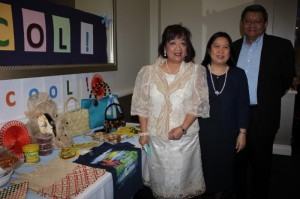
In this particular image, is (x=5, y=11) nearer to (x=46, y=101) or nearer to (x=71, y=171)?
(x=46, y=101)

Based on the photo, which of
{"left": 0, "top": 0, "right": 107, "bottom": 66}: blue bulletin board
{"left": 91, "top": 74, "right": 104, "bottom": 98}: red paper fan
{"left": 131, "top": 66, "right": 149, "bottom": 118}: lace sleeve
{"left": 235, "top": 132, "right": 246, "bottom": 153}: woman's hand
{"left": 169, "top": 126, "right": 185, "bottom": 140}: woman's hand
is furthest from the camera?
{"left": 91, "top": 74, "right": 104, "bottom": 98}: red paper fan

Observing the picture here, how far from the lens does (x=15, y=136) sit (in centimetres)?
133

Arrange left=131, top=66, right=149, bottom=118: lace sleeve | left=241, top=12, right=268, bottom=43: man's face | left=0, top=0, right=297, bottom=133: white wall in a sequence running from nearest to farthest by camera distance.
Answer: left=131, top=66, right=149, bottom=118: lace sleeve < left=241, top=12, right=268, bottom=43: man's face < left=0, top=0, right=297, bottom=133: white wall

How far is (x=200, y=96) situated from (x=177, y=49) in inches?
12.2

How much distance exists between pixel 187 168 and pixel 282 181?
1.62 meters

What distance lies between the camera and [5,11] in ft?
4.24

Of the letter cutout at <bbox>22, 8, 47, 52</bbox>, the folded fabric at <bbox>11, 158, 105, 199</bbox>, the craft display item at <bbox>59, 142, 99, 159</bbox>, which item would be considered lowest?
the folded fabric at <bbox>11, 158, 105, 199</bbox>

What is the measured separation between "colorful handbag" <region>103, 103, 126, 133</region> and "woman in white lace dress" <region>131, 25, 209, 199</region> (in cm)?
33

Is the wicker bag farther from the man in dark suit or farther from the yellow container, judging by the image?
the man in dark suit

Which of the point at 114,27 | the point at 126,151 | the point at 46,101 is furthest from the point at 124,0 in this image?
the point at 126,151

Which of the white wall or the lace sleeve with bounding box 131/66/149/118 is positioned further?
the white wall

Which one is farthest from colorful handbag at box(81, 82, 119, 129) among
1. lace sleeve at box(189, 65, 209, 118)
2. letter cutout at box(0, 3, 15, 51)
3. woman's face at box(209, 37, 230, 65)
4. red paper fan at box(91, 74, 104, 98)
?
woman's face at box(209, 37, 230, 65)

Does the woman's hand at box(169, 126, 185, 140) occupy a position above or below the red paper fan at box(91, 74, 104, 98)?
below

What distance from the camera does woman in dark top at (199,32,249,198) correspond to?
1628 mm
